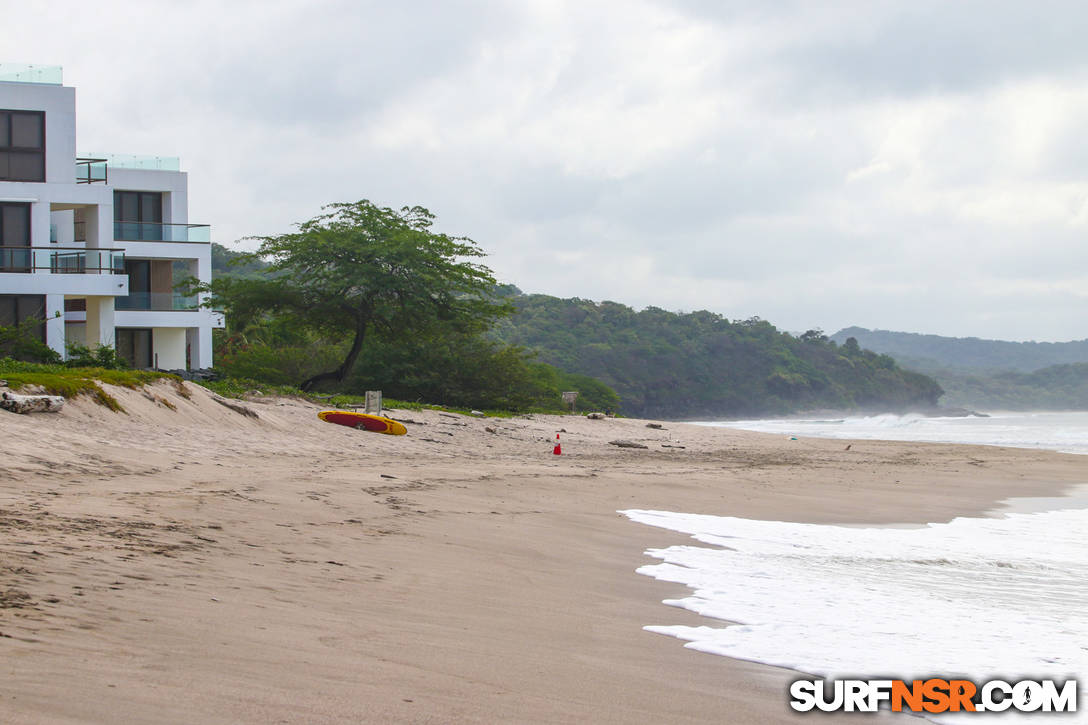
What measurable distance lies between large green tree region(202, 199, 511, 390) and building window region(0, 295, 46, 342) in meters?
4.90

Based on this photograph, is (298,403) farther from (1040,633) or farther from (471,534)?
(1040,633)

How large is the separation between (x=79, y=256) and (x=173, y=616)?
26.3m

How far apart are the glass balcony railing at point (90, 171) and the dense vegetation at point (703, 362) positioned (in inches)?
1948

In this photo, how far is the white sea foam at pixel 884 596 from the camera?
5.17 metres

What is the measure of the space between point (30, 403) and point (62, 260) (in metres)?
16.9

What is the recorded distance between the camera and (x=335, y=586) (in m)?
5.58

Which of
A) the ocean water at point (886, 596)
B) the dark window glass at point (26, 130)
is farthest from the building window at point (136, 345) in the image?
the ocean water at point (886, 596)

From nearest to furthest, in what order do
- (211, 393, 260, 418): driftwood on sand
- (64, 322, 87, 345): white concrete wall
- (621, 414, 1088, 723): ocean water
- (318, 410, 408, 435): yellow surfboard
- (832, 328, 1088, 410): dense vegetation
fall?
1. (621, 414, 1088, 723): ocean water
2. (211, 393, 260, 418): driftwood on sand
3. (318, 410, 408, 435): yellow surfboard
4. (64, 322, 87, 345): white concrete wall
5. (832, 328, 1088, 410): dense vegetation

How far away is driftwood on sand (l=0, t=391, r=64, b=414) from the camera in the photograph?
39.4 feet

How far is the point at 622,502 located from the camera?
11609 mm

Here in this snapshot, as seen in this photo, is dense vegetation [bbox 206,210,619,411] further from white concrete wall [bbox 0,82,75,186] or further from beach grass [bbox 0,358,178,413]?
beach grass [bbox 0,358,178,413]

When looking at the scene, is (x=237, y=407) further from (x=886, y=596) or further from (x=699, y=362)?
(x=699, y=362)

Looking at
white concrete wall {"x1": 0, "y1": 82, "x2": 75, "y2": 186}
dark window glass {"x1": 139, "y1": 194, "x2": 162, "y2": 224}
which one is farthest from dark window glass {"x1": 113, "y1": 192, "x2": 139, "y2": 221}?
white concrete wall {"x1": 0, "y1": 82, "x2": 75, "y2": 186}

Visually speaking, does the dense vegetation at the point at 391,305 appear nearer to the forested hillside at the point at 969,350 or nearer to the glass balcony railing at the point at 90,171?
the glass balcony railing at the point at 90,171
